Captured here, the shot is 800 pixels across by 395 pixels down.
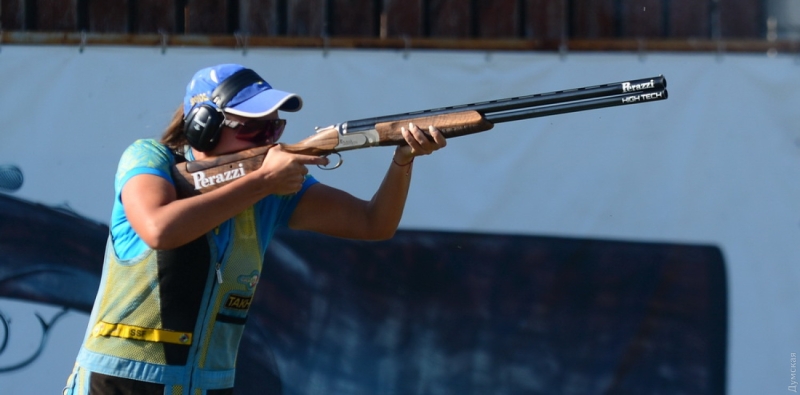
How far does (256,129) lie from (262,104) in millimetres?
103

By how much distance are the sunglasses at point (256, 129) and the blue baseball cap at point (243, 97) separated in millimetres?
58

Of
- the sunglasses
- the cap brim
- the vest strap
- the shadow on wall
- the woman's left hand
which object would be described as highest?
the cap brim

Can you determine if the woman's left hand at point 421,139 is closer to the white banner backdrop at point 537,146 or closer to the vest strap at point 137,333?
the vest strap at point 137,333

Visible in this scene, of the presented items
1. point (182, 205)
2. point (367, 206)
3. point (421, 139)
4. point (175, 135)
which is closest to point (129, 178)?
point (182, 205)

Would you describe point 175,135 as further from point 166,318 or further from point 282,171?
point 166,318

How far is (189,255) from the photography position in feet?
6.95

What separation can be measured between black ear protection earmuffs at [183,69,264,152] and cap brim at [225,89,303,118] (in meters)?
0.03

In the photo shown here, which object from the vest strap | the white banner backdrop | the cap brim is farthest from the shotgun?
the white banner backdrop

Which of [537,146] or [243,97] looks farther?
[537,146]

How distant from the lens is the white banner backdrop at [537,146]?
139 inches

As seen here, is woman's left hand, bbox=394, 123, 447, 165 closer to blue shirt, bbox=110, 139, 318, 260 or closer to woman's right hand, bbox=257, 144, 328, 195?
woman's right hand, bbox=257, 144, 328, 195

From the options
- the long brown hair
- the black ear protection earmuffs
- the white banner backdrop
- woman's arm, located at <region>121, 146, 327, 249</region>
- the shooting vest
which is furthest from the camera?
the white banner backdrop

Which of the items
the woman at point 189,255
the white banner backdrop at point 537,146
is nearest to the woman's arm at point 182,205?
the woman at point 189,255

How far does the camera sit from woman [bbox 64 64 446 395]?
204cm
